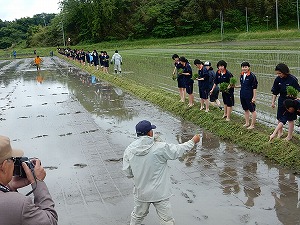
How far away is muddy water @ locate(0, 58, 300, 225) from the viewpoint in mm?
5598

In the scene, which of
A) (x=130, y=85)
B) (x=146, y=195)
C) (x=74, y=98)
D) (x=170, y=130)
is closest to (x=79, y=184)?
(x=146, y=195)

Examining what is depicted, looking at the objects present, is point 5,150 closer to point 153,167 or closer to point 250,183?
point 153,167

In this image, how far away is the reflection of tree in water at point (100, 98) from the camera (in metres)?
13.7

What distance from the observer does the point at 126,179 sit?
7.14 meters

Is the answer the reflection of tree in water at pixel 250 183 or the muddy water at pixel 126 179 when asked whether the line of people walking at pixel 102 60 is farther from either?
the reflection of tree in water at pixel 250 183

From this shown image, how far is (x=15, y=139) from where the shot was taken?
1088 cm

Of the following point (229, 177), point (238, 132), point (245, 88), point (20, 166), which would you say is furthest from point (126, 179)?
point (20, 166)

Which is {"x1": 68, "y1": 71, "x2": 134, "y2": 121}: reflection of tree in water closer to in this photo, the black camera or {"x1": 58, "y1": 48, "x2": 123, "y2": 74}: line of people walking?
{"x1": 58, "y1": 48, "x2": 123, "y2": 74}: line of people walking

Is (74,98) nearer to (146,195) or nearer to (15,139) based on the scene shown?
(15,139)

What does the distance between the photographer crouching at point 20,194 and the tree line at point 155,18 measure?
202ft

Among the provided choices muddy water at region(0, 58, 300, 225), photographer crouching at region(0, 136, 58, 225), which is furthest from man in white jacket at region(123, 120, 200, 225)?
photographer crouching at region(0, 136, 58, 225)

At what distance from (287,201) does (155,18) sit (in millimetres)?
68035

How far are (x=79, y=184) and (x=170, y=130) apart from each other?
4.06 metres

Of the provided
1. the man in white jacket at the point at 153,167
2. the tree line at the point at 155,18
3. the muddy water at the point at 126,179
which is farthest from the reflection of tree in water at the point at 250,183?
the tree line at the point at 155,18
